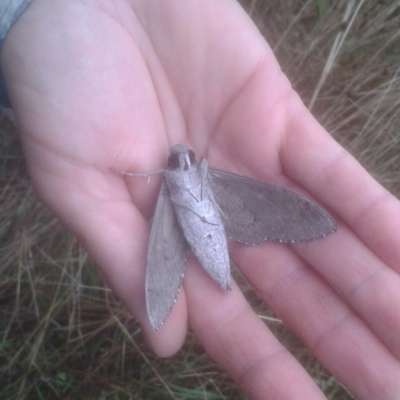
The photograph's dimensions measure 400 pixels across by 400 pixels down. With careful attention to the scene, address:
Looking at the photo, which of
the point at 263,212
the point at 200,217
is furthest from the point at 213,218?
the point at 263,212

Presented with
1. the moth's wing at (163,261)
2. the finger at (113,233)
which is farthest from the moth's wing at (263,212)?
the finger at (113,233)

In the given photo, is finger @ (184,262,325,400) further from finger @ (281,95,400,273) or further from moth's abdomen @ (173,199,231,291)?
finger @ (281,95,400,273)

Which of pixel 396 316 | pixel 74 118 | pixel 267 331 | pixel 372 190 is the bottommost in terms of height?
pixel 267 331

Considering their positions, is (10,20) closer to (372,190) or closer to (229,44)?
(229,44)

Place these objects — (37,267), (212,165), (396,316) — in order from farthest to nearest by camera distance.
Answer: (37,267) → (212,165) → (396,316)

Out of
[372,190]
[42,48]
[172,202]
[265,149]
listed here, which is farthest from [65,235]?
[372,190]

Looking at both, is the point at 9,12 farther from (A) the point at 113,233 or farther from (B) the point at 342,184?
(B) the point at 342,184
